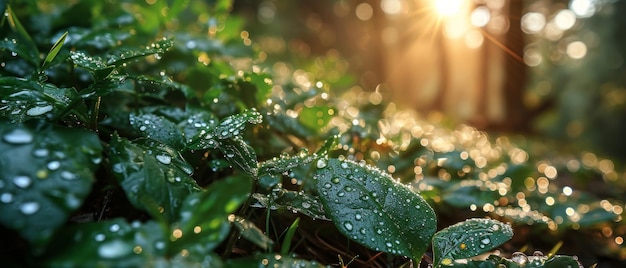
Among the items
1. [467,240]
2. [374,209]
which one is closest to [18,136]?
[374,209]

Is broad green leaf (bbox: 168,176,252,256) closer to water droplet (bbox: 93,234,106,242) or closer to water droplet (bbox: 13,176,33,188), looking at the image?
water droplet (bbox: 93,234,106,242)

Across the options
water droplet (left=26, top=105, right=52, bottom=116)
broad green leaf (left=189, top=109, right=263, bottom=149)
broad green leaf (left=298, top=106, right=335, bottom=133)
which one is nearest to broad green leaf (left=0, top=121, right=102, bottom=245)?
water droplet (left=26, top=105, right=52, bottom=116)

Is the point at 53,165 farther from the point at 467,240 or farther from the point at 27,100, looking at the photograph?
the point at 467,240

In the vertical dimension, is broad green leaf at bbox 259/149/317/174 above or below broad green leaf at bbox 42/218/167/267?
above

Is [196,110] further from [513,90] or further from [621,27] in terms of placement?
[621,27]

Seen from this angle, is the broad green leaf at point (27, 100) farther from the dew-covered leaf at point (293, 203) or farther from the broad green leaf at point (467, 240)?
the broad green leaf at point (467, 240)

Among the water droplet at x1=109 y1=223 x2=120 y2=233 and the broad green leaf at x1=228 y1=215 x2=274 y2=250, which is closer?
the water droplet at x1=109 y1=223 x2=120 y2=233
